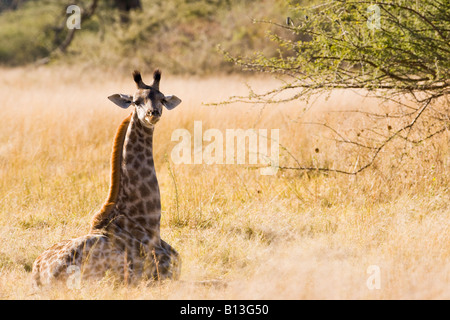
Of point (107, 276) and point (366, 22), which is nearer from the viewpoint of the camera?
point (107, 276)

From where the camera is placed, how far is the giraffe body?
15.1 feet

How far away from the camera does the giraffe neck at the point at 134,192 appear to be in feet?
16.3

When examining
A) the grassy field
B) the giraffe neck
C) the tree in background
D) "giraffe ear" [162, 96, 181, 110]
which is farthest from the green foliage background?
the giraffe neck

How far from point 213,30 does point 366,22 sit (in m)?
15.9

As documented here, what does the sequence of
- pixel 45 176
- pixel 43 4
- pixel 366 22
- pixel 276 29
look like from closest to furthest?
1. pixel 366 22
2. pixel 45 176
3. pixel 276 29
4. pixel 43 4

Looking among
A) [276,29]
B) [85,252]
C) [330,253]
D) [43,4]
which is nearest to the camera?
[85,252]

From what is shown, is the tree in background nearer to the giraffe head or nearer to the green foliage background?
the giraffe head

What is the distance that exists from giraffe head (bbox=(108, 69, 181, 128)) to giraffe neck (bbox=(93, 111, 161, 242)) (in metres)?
0.15

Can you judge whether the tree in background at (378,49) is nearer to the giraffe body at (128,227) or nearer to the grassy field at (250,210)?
the grassy field at (250,210)

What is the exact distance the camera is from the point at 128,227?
496 centimetres

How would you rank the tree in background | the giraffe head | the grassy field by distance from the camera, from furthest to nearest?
1. the tree in background
2. the giraffe head
3. the grassy field

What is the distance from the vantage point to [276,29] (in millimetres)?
19328

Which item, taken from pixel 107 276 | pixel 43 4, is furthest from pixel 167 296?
pixel 43 4
